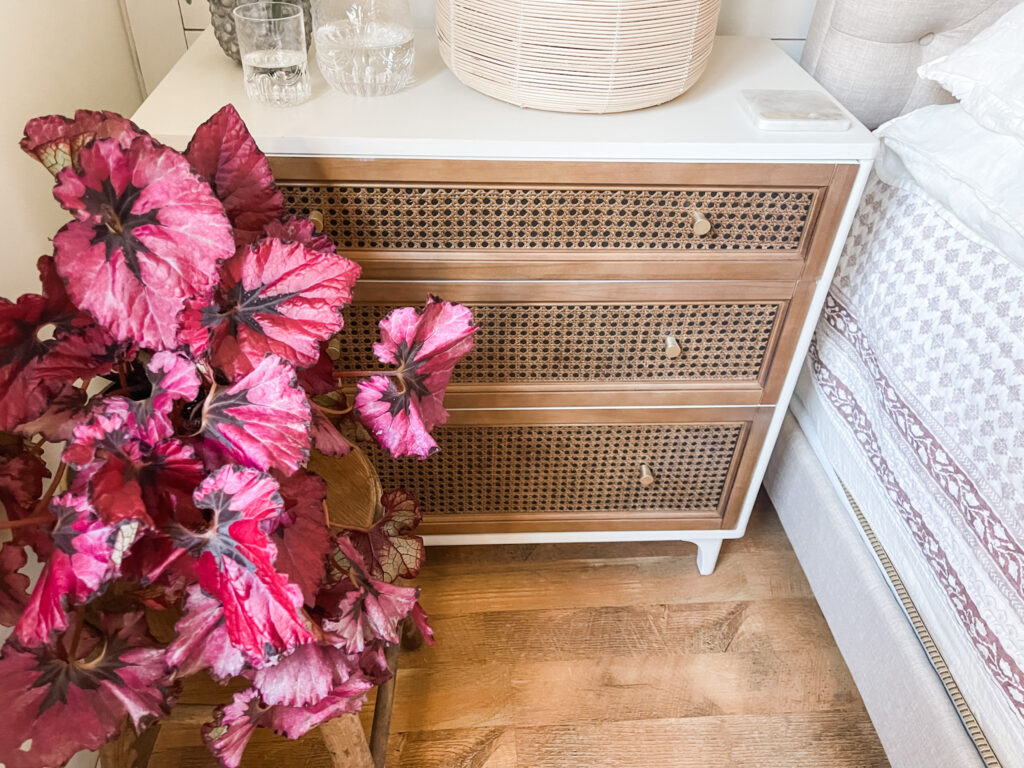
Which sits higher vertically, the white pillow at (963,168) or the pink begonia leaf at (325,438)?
the white pillow at (963,168)

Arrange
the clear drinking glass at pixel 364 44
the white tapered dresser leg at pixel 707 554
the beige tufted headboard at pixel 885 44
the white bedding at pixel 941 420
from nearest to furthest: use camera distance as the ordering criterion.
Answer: the white bedding at pixel 941 420 < the clear drinking glass at pixel 364 44 < the beige tufted headboard at pixel 885 44 < the white tapered dresser leg at pixel 707 554

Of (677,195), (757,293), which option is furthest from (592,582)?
(677,195)

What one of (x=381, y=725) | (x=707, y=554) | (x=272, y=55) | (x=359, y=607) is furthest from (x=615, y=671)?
(x=272, y=55)

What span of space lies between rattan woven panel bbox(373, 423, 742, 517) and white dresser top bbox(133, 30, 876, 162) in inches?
16.3

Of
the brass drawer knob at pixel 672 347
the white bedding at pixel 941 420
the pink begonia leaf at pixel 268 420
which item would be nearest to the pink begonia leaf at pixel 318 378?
the pink begonia leaf at pixel 268 420

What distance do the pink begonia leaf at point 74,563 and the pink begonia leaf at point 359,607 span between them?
201 mm

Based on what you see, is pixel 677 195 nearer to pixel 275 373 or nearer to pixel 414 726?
pixel 275 373

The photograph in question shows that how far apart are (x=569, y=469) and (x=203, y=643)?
2.19 ft

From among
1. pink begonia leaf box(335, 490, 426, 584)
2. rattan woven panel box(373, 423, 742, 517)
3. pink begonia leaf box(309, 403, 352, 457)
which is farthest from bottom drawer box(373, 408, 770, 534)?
pink begonia leaf box(309, 403, 352, 457)

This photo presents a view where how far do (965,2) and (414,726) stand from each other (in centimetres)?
124

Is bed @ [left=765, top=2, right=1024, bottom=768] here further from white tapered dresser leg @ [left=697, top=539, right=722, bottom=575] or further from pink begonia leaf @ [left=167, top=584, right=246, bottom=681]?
pink begonia leaf @ [left=167, top=584, right=246, bottom=681]

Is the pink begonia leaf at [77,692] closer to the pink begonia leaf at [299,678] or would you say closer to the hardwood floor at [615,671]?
the pink begonia leaf at [299,678]

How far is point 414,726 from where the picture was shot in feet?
3.67

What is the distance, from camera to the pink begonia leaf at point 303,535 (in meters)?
0.60
